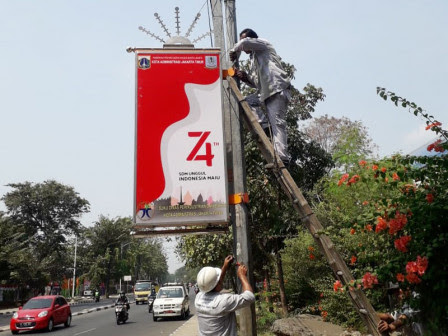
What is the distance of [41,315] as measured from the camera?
17.7 metres

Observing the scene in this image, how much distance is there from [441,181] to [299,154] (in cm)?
1051

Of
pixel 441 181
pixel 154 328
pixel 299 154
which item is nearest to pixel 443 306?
pixel 441 181

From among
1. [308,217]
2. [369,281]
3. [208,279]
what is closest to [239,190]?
[308,217]

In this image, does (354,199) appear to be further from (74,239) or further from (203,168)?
(74,239)

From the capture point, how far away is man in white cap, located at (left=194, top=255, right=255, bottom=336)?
12.6ft

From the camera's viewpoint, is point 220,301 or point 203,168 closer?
point 220,301

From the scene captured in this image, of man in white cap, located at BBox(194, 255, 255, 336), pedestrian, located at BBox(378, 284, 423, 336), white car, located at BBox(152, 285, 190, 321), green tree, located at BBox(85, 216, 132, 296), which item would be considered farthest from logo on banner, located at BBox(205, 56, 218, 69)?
green tree, located at BBox(85, 216, 132, 296)

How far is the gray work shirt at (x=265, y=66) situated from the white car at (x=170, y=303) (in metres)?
17.6

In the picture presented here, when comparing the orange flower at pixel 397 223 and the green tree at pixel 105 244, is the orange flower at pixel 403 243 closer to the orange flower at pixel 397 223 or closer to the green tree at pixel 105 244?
the orange flower at pixel 397 223

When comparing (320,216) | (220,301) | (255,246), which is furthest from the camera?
(255,246)

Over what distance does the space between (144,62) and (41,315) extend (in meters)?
15.7

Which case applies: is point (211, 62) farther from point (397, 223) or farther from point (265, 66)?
point (397, 223)

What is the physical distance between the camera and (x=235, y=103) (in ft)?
18.1

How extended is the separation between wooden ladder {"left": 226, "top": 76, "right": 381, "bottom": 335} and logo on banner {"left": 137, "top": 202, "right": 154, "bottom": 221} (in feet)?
4.91
